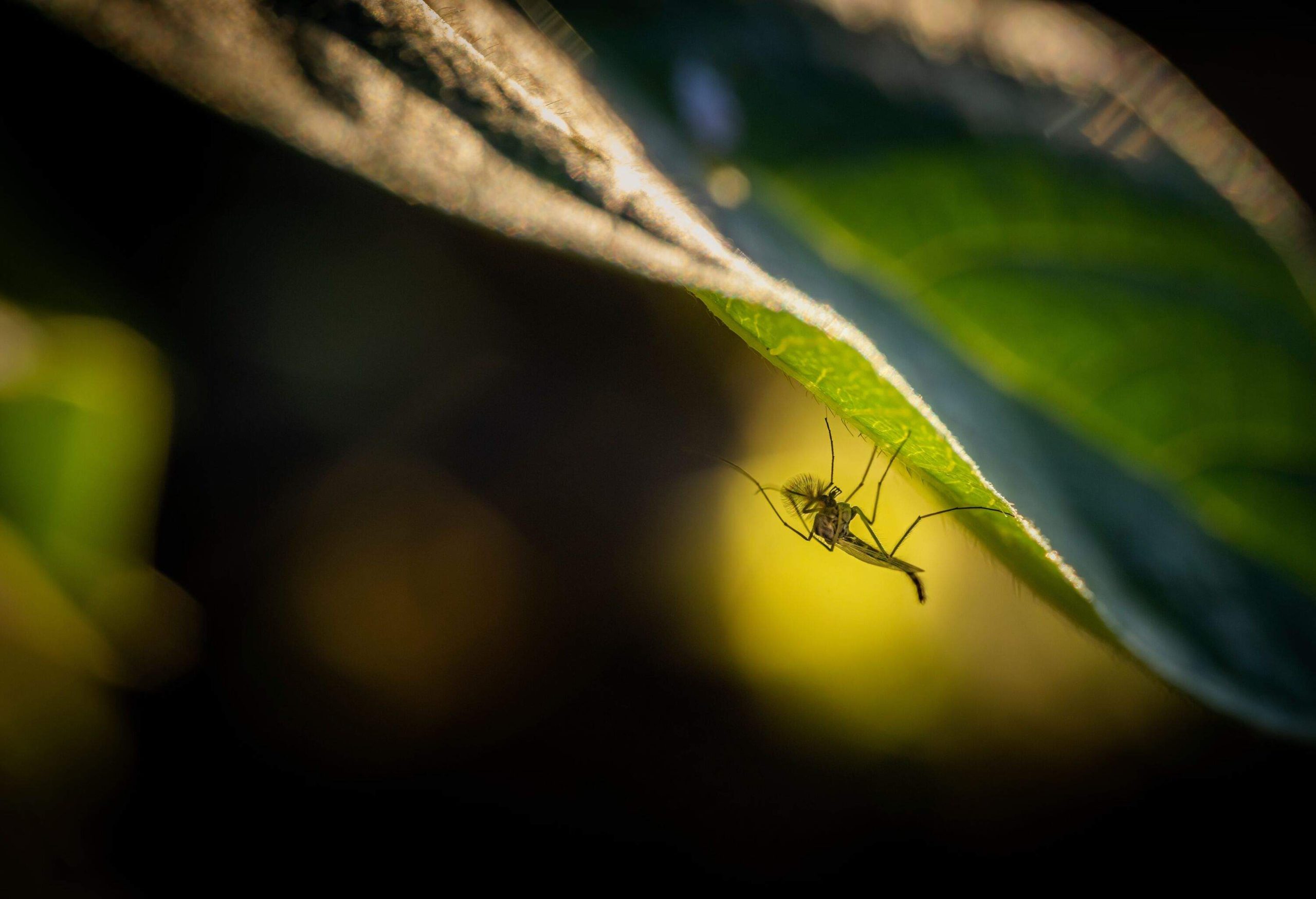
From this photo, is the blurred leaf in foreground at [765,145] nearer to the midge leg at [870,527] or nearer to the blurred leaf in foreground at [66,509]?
the blurred leaf in foreground at [66,509]

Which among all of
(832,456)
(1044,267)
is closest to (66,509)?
(1044,267)

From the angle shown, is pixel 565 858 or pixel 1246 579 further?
pixel 565 858

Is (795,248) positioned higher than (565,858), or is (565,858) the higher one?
(795,248)

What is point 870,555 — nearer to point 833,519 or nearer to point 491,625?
point 833,519

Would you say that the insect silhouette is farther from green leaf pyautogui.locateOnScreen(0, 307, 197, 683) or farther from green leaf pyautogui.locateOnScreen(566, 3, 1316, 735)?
green leaf pyautogui.locateOnScreen(0, 307, 197, 683)

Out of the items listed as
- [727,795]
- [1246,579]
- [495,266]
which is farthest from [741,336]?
[727,795]

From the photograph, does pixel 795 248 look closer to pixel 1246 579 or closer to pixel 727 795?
pixel 1246 579

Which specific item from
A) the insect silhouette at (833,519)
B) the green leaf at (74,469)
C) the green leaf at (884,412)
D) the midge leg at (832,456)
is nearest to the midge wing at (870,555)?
the insect silhouette at (833,519)
